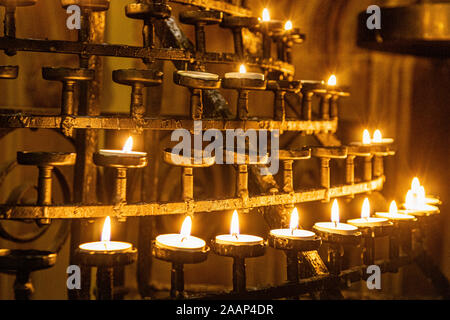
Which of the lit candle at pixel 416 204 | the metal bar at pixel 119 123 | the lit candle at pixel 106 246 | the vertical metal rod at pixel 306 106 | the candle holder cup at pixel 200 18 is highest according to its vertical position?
the candle holder cup at pixel 200 18

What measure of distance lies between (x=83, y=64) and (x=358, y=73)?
2.62m

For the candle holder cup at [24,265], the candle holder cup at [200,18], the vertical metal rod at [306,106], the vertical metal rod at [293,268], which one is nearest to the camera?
the candle holder cup at [24,265]

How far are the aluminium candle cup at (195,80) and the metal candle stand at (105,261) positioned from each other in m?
0.66

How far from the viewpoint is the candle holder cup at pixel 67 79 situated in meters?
1.97

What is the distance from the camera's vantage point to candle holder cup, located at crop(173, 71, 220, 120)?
2.10 meters

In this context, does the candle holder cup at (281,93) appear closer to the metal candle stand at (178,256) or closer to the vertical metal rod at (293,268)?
the vertical metal rod at (293,268)

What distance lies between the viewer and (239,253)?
195cm

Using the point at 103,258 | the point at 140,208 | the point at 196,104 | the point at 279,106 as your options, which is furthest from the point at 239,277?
the point at 279,106

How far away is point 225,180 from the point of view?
3.79 m

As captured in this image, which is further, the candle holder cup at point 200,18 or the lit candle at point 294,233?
the candle holder cup at point 200,18

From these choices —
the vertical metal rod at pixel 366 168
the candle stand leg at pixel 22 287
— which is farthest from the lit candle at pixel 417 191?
the candle stand leg at pixel 22 287

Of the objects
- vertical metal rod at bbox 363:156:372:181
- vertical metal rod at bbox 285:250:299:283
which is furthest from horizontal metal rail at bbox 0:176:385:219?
vertical metal rod at bbox 363:156:372:181

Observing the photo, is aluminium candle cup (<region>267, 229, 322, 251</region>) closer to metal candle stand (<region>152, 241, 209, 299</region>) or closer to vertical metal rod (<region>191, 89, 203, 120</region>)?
metal candle stand (<region>152, 241, 209, 299</region>)
